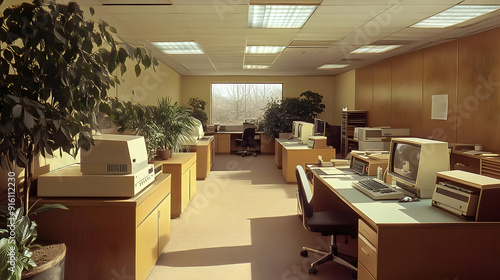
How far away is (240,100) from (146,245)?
1025 cm

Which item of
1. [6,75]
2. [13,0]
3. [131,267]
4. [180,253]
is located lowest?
[180,253]

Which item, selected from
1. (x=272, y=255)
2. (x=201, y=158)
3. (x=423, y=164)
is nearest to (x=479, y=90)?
(x=423, y=164)

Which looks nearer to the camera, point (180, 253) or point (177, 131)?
point (180, 253)

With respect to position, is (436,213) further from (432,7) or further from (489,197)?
(432,7)

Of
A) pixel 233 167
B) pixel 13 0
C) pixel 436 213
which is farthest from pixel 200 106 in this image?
pixel 436 213

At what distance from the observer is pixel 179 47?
7055 millimetres

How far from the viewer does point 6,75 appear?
1881 millimetres

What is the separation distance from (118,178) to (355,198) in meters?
1.82

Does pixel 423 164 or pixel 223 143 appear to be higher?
pixel 423 164

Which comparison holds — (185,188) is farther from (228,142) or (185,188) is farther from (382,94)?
(228,142)

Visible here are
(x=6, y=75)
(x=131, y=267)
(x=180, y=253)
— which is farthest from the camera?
(x=180, y=253)

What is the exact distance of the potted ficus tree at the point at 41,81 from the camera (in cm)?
175

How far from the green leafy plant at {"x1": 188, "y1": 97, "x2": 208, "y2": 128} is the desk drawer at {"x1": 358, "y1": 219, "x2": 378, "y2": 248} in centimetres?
927

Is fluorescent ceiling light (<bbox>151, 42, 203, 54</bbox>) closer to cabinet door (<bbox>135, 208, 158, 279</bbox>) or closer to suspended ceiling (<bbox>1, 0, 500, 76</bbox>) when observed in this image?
suspended ceiling (<bbox>1, 0, 500, 76</bbox>)
